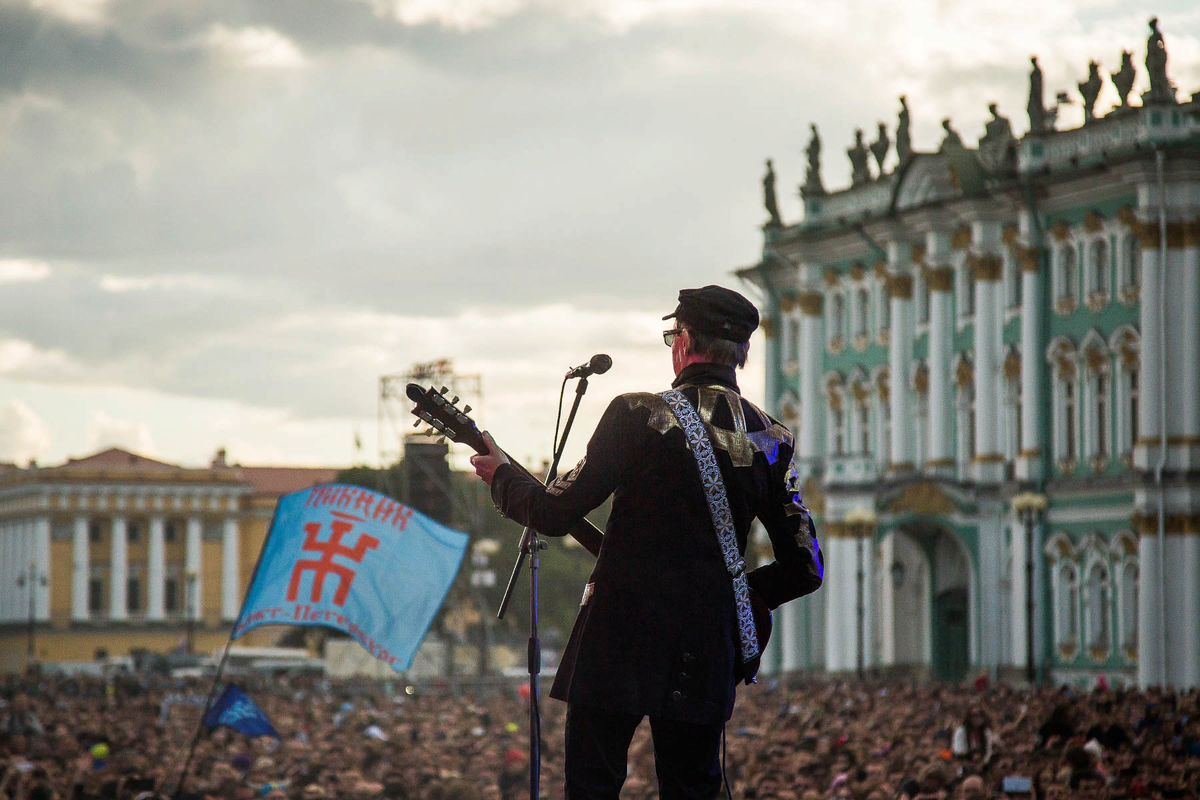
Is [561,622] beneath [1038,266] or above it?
beneath

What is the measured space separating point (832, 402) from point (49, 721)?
1134 inches

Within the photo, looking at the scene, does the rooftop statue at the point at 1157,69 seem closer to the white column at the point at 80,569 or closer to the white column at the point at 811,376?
the white column at the point at 811,376

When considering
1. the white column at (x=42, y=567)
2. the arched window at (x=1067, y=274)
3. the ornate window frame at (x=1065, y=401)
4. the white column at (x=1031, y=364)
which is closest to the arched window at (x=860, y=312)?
the white column at (x=1031, y=364)

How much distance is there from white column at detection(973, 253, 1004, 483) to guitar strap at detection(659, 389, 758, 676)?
41405 millimetres

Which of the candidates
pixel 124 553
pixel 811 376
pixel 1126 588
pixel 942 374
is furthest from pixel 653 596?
pixel 124 553

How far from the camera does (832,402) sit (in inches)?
2093

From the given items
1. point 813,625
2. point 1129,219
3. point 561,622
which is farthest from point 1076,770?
point 561,622

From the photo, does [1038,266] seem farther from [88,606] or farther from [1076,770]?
[88,606]

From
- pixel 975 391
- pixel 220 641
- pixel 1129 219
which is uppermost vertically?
pixel 1129 219

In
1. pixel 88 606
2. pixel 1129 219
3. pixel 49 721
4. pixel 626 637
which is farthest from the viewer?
pixel 88 606

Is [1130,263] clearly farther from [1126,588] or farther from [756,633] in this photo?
[756,633]

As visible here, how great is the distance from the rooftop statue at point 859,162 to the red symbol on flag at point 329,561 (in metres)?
37.4

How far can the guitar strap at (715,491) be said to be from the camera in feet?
20.1

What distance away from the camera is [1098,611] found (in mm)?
42969
